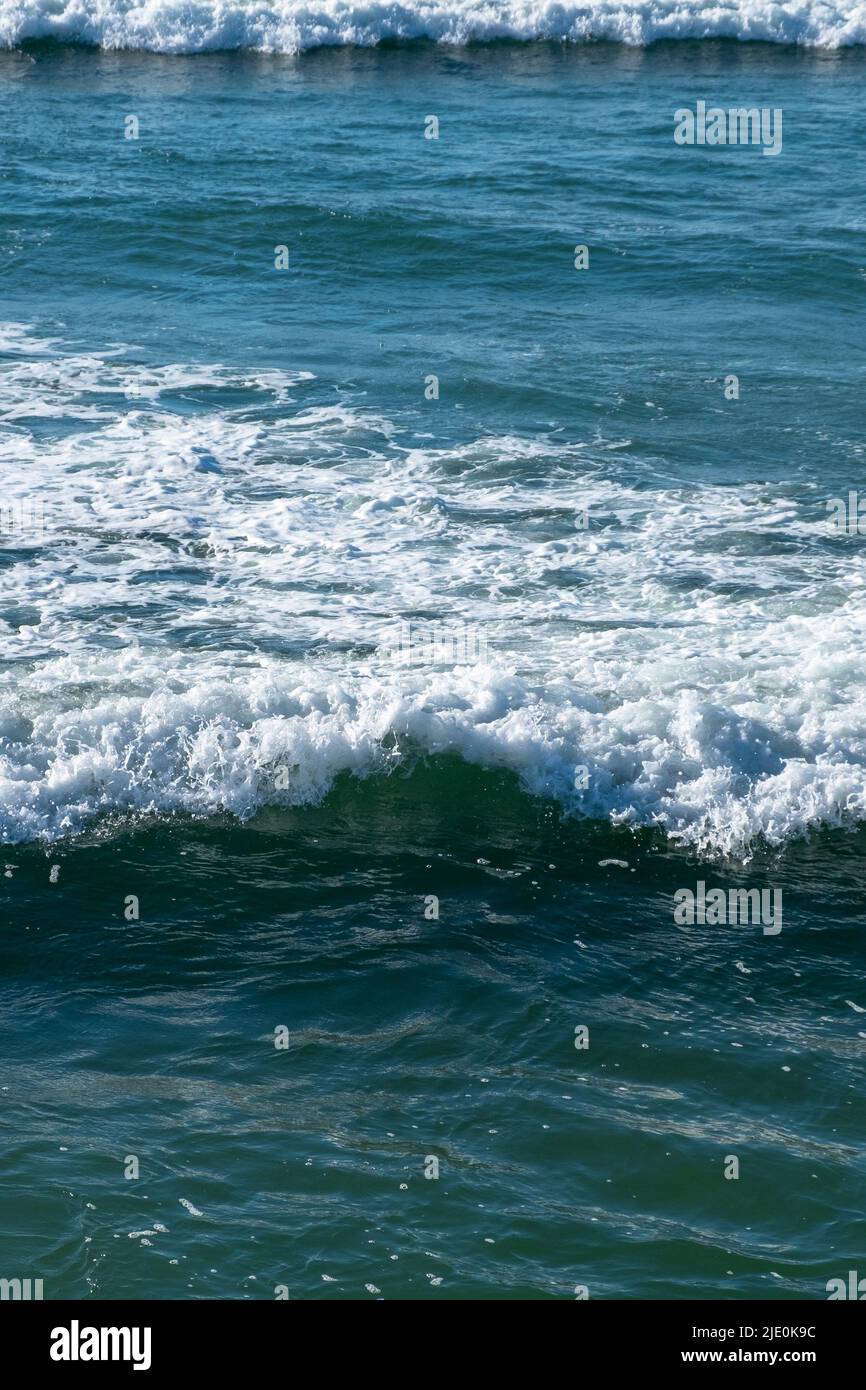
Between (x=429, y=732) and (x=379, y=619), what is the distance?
1.63 metres

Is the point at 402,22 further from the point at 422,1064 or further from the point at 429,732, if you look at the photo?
the point at 422,1064

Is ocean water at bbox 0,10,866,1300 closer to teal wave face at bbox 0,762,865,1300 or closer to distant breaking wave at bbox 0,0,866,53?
teal wave face at bbox 0,762,865,1300

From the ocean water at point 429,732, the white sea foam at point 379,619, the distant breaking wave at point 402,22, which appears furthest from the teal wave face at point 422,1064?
the distant breaking wave at point 402,22

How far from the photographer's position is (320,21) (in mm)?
27844

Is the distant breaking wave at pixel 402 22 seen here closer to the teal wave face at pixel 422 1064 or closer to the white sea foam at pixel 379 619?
the white sea foam at pixel 379 619

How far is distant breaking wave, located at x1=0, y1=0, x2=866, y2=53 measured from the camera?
27.4 meters

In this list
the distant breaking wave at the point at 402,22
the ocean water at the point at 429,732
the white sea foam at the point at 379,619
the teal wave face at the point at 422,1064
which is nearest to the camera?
the teal wave face at the point at 422,1064

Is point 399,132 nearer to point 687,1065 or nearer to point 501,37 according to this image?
point 501,37

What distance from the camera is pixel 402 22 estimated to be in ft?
91.9

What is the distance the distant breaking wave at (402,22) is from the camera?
90.0 feet

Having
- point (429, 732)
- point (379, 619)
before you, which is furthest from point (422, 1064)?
point (379, 619)

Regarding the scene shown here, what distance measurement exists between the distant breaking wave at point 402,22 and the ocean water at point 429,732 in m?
8.10

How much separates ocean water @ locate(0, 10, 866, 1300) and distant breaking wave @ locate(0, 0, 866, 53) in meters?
8.10

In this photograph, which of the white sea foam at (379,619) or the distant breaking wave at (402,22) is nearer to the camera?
the white sea foam at (379,619)
